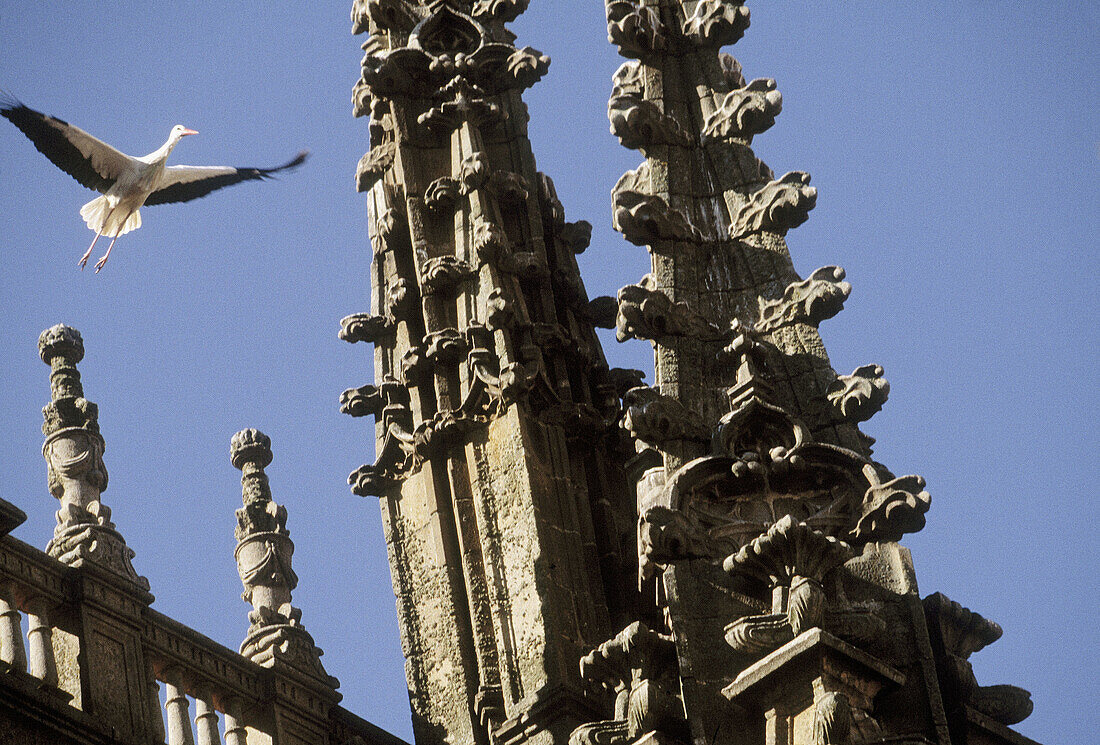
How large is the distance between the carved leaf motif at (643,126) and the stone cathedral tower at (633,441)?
17mm

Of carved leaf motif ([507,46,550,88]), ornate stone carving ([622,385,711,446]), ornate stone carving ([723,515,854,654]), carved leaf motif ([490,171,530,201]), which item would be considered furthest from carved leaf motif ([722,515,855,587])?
carved leaf motif ([507,46,550,88])

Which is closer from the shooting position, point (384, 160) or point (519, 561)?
point (519, 561)

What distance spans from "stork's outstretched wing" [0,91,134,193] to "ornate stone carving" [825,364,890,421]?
25.2ft

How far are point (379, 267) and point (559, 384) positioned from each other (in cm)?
195

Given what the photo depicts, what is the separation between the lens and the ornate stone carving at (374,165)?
64.1ft

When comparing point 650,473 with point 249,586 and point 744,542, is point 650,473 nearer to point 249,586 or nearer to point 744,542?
point 744,542

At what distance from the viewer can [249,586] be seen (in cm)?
1833

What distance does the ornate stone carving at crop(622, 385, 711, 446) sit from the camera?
15.1 metres

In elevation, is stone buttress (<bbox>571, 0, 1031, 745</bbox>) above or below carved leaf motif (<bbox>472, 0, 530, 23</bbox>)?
below

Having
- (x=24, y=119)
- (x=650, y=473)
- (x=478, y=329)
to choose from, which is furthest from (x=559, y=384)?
(x=24, y=119)

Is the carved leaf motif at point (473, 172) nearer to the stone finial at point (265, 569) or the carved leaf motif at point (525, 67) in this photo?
the carved leaf motif at point (525, 67)

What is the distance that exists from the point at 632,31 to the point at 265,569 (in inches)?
174

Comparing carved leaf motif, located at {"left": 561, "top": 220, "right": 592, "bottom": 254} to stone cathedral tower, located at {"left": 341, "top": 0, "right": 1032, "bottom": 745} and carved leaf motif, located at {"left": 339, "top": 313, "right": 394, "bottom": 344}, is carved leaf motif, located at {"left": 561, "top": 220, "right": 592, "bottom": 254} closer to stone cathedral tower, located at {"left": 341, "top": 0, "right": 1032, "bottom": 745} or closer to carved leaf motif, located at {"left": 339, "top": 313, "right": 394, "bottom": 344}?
stone cathedral tower, located at {"left": 341, "top": 0, "right": 1032, "bottom": 745}

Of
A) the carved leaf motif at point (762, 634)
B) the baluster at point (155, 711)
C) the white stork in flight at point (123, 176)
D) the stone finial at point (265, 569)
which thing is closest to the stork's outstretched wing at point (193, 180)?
the white stork in flight at point (123, 176)
